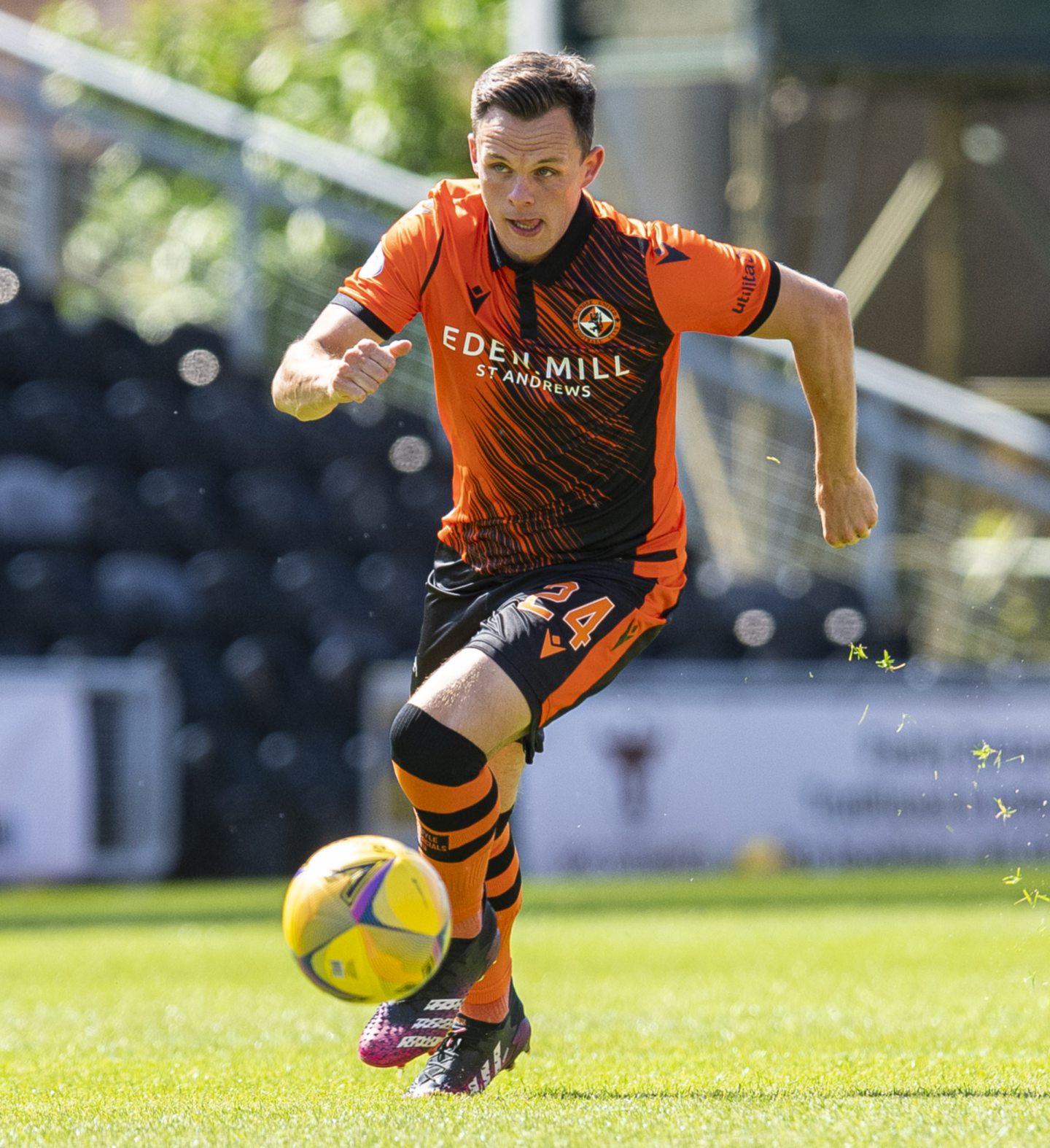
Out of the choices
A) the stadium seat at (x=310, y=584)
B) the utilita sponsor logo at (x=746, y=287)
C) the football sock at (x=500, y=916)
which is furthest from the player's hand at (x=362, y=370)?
the stadium seat at (x=310, y=584)

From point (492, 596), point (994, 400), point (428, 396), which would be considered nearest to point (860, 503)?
point (492, 596)

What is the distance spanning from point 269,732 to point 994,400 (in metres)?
11.9

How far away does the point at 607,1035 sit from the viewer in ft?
21.2

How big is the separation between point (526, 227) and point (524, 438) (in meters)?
0.57

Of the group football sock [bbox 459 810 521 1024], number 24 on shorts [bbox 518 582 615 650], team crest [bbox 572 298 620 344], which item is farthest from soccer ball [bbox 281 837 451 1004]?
team crest [bbox 572 298 620 344]

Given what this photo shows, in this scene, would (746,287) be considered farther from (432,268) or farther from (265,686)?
(265,686)

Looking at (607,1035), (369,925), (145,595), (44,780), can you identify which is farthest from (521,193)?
(145,595)

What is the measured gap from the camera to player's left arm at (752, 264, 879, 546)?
5371 mm

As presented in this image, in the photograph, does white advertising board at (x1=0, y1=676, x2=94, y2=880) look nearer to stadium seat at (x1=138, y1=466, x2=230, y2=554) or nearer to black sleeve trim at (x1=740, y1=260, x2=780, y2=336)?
stadium seat at (x1=138, y1=466, x2=230, y2=554)

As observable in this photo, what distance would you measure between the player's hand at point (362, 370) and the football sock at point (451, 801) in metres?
0.81

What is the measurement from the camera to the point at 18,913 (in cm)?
1317

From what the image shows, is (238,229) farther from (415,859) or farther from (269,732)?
(415,859)

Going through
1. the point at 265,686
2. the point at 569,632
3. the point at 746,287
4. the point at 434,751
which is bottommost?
the point at 265,686

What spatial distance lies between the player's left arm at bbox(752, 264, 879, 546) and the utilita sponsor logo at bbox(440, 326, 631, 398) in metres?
0.44
